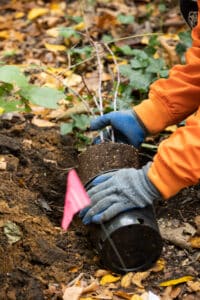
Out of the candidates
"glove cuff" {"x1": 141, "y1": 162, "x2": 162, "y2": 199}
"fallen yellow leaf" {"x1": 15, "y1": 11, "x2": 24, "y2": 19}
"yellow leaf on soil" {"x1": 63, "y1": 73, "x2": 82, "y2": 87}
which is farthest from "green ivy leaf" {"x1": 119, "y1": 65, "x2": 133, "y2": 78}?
"fallen yellow leaf" {"x1": 15, "y1": 11, "x2": 24, "y2": 19}

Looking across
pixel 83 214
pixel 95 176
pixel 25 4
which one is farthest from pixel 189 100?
pixel 25 4

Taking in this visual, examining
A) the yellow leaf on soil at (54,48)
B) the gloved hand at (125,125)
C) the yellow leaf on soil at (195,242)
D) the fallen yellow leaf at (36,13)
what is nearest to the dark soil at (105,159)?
the gloved hand at (125,125)

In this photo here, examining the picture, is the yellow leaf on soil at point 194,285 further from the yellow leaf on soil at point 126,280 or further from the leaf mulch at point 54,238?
the yellow leaf on soil at point 126,280

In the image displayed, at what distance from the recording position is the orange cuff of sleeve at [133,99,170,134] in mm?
2625

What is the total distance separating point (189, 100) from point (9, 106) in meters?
0.87

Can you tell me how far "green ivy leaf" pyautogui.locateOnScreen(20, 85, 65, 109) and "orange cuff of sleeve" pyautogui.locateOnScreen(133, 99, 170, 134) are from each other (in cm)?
48

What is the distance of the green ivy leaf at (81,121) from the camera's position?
300 centimetres

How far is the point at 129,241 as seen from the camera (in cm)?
209

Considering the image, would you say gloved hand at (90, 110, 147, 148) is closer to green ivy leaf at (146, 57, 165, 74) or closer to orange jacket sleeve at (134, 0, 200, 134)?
orange jacket sleeve at (134, 0, 200, 134)

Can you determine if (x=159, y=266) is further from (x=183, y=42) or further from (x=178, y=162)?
(x=183, y=42)

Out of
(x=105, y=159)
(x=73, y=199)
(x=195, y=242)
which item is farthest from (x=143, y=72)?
(x=73, y=199)

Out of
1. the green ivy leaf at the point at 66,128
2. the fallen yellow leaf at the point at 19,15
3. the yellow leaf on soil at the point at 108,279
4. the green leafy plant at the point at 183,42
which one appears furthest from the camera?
the fallen yellow leaf at the point at 19,15

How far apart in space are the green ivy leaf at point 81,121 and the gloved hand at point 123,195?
92 centimetres

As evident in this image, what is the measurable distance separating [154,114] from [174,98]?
125 mm
